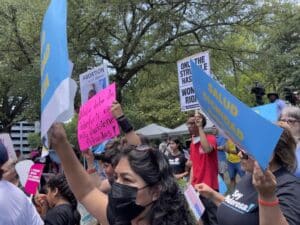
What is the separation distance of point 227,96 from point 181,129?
74.2 ft

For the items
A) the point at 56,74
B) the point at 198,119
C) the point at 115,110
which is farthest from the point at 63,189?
the point at 198,119

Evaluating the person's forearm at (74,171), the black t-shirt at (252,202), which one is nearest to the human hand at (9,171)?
the person's forearm at (74,171)

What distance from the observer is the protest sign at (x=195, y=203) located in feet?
14.1

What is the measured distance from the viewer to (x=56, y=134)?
270 centimetres

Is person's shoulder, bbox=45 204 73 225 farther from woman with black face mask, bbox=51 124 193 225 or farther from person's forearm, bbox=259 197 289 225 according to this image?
person's forearm, bbox=259 197 289 225

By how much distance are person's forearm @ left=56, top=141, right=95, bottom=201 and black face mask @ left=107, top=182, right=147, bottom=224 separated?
1.24 ft

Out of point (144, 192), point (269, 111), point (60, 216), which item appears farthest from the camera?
point (269, 111)

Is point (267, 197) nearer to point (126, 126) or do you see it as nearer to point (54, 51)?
point (54, 51)

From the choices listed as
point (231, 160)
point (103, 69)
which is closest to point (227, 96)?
point (103, 69)

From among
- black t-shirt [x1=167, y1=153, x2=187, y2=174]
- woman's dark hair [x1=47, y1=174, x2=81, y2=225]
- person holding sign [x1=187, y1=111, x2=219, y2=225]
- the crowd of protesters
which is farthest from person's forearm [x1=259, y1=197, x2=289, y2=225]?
black t-shirt [x1=167, y1=153, x2=187, y2=174]

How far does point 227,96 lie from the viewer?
205 centimetres

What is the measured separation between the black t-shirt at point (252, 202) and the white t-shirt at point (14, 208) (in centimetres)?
122

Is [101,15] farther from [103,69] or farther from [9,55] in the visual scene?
[103,69]

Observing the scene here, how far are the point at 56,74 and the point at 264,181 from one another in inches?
39.0
